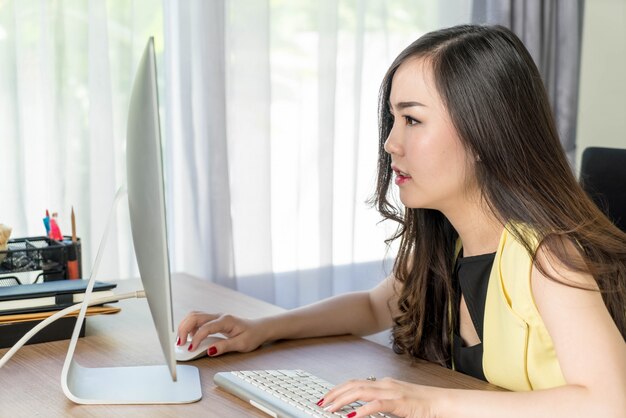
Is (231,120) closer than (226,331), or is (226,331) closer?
(226,331)

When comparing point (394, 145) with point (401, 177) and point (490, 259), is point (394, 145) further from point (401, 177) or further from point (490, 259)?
point (490, 259)

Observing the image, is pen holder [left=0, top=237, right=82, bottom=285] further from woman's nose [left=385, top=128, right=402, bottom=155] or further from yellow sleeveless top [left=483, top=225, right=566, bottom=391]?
yellow sleeveless top [left=483, top=225, right=566, bottom=391]

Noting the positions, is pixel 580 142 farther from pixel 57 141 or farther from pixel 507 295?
pixel 507 295

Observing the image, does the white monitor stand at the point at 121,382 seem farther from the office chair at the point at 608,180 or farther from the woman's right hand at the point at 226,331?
the office chair at the point at 608,180

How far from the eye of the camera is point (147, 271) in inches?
41.8

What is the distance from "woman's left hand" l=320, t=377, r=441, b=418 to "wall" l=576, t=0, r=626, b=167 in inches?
112

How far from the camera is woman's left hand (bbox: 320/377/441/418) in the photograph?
1.04 meters

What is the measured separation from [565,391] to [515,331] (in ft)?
0.57

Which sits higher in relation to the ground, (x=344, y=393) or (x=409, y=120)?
(x=409, y=120)

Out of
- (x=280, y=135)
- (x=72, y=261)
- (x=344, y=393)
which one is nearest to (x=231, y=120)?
(x=280, y=135)

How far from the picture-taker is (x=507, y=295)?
1247 millimetres

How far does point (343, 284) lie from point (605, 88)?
152 cm

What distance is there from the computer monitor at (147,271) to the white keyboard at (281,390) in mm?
57

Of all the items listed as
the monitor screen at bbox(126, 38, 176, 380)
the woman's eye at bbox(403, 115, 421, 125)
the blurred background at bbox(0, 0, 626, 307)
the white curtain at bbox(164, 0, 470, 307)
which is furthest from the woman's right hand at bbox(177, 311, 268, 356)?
the white curtain at bbox(164, 0, 470, 307)
